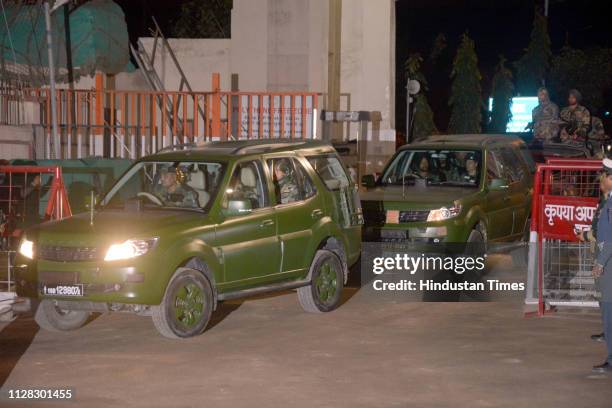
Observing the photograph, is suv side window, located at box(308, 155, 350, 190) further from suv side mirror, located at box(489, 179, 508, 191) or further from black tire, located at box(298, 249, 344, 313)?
suv side mirror, located at box(489, 179, 508, 191)

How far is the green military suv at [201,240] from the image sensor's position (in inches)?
438

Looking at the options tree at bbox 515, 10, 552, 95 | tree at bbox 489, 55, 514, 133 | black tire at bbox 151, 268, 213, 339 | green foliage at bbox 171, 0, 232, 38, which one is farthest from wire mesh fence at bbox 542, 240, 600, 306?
tree at bbox 489, 55, 514, 133

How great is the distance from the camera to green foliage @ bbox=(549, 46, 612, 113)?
5388cm

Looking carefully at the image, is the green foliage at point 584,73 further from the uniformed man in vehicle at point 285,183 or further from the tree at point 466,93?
the uniformed man in vehicle at point 285,183

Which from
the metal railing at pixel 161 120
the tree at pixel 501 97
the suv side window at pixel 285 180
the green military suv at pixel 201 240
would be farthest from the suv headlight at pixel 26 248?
the tree at pixel 501 97

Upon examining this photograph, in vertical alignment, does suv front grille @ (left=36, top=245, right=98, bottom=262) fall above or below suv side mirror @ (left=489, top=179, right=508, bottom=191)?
below

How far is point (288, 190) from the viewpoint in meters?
13.0

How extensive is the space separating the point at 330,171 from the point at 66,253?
3737mm

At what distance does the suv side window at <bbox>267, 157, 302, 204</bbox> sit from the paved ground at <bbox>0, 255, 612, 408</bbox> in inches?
51.2

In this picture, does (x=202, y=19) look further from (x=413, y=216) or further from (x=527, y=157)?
(x=413, y=216)

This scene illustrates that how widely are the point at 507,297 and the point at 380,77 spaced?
15927 millimetres

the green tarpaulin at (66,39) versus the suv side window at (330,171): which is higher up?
the green tarpaulin at (66,39)

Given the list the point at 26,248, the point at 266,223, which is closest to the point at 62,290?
the point at 26,248

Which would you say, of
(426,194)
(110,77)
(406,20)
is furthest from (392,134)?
(406,20)
